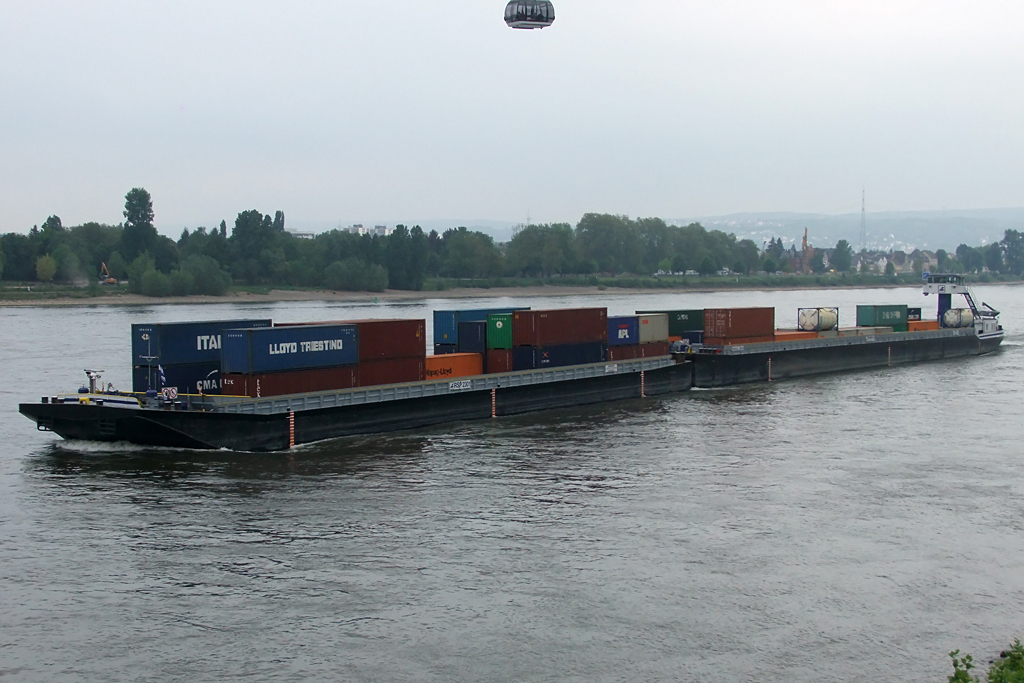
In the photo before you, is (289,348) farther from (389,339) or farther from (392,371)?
(392,371)

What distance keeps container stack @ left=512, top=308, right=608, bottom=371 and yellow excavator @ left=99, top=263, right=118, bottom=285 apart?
13771 cm

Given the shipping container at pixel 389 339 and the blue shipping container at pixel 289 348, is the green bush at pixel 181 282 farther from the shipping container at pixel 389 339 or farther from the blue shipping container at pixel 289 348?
the blue shipping container at pixel 289 348

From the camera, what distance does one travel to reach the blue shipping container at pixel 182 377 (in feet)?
118

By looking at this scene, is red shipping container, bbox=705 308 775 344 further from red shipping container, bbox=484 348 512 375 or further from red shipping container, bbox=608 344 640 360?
red shipping container, bbox=484 348 512 375

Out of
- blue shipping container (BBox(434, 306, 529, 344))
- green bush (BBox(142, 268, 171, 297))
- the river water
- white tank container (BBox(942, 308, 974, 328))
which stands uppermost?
green bush (BBox(142, 268, 171, 297))

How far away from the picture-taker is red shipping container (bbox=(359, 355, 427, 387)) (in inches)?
1519

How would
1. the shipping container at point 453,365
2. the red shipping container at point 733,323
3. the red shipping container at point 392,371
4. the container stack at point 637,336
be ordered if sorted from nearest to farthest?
the red shipping container at point 392,371
the shipping container at point 453,365
the container stack at point 637,336
the red shipping container at point 733,323

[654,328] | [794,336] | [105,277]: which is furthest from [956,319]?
[105,277]

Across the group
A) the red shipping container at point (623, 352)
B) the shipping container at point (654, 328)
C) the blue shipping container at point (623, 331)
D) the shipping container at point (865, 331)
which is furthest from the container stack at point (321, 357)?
the shipping container at point (865, 331)

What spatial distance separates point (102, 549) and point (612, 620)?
13.1 metres

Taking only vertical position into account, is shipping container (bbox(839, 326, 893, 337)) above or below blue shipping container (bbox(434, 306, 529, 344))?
below

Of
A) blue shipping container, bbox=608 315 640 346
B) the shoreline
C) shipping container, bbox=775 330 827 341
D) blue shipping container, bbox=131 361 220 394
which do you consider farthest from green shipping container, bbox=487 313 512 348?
the shoreline

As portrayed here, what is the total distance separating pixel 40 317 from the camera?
115 meters

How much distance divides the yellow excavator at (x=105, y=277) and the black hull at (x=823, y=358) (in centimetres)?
13506
